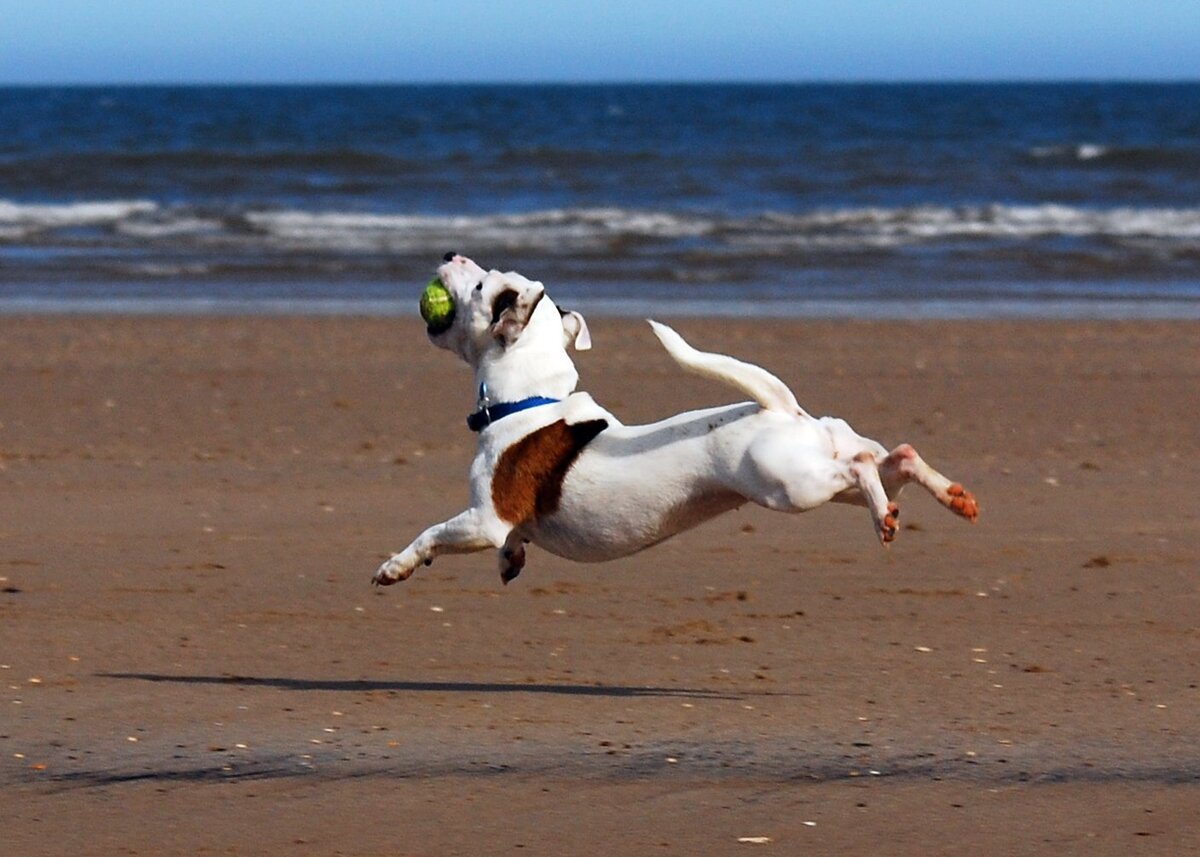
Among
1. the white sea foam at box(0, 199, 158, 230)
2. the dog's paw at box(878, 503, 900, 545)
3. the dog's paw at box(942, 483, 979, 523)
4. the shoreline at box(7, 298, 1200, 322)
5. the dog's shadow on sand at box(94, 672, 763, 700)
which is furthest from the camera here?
the white sea foam at box(0, 199, 158, 230)

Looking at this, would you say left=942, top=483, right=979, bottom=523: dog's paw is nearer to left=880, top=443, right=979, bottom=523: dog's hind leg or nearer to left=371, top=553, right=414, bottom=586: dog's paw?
left=880, top=443, right=979, bottom=523: dog's hind leg

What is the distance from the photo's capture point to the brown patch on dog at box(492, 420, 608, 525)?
4785 mm

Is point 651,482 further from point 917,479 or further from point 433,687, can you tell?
point 433,687

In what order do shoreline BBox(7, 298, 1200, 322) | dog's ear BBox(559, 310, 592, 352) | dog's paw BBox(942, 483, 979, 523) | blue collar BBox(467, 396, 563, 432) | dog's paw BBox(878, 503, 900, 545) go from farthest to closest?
shoreline BBox(7, 298, 1200, 322)
dog's ear BBox(559, 310, 592, 352)
blue collar BBox(467, 396, 563, 432)
dog's paw BBox(942, 483, 979, 523)
dog's paw BBox(878, 503, 900, 545)

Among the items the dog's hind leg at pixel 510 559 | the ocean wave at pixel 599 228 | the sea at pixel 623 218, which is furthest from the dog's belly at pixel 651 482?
the ocean wave at pixel 599 228

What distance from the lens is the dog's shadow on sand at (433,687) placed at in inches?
201

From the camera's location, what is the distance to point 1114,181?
3003cm

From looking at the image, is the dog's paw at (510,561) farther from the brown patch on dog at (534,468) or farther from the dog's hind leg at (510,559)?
the brown patch on dog at (534,468)

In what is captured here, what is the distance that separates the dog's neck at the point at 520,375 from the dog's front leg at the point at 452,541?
333mm

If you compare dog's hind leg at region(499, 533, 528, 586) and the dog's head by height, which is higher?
the dog's head

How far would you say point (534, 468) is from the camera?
480cm

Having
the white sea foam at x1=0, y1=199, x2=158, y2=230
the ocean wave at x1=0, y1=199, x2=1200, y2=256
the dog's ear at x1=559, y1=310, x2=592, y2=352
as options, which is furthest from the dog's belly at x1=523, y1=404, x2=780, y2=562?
the white sea foam at x1=0, y1=199, x2=158, y2=230

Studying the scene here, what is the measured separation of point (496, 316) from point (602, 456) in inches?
18.3

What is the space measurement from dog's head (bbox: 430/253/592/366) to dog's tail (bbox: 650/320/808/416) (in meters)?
0.37
